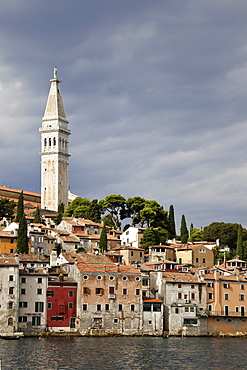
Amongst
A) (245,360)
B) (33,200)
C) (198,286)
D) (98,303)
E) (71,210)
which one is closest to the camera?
(245,360)

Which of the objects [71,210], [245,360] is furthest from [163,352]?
[71,210]

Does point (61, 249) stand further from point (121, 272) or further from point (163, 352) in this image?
point (163, 352)

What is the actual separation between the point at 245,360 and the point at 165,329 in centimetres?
2032

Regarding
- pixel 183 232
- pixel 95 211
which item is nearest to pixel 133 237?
pixel 183 232

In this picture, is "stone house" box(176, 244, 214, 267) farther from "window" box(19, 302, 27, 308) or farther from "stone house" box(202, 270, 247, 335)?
"window" box(19, 302, 27, 308)

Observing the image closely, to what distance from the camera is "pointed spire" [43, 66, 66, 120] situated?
486ft

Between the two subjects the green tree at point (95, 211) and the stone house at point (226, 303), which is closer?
the stone house at point (226, 303)

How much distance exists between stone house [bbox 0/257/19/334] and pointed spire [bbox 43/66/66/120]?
7587 cm

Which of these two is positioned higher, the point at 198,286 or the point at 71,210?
the point at 71,210

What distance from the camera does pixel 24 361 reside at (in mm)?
55781

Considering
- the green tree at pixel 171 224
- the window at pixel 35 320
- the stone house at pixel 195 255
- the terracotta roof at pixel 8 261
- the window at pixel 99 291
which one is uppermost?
the green tree at pixel 171 224

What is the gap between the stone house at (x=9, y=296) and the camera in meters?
72.9

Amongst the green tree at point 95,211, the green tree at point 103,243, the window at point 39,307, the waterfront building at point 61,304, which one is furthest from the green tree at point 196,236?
the window at point 39,307

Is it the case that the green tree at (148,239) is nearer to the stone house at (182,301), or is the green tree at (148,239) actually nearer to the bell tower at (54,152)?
the stone house at (182,301)
